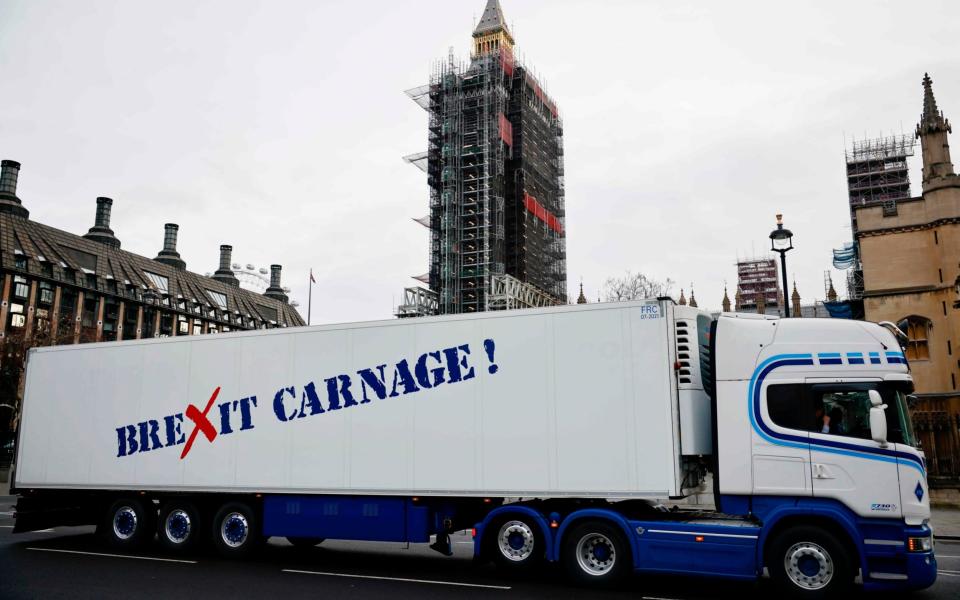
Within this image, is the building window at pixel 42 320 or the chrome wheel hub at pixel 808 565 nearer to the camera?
the chrome wheel hub at pixel 808 565

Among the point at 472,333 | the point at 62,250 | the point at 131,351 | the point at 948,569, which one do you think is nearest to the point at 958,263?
the point at 948,569

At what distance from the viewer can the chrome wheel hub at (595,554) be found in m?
10.5

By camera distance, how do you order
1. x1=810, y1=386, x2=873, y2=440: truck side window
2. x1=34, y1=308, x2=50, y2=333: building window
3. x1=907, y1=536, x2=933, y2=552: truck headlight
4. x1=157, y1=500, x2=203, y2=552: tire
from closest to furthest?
x1=907, y1=536, x2=933, y2=552: truck headlight
x1=810, y1=386, x2=873, y2=440: truck side window
x1=157, y1=500, x2=203, y2=552: tire
x1=34, y1=308, x2=50, y2=333: building window

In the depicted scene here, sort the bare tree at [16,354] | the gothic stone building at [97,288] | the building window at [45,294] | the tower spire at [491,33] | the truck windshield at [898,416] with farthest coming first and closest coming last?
the tower spire at [491,33]
the building window at [45,294]
the gothic stone building at [97,288]
the bare tree at [16,354]
the truck windshield at [898,416]

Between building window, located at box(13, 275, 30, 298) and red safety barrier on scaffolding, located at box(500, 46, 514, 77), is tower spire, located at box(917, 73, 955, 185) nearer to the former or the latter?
red safety barrier on scaffolding, located at box(500, 46, 514, 77)

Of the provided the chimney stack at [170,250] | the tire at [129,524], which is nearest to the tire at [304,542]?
the tire at [129,524]

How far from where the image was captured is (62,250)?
84062 mm

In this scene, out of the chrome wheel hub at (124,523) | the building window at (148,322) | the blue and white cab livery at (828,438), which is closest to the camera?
the blue and white cab livery at (828,438)

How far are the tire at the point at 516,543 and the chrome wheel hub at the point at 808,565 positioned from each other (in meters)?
3.54

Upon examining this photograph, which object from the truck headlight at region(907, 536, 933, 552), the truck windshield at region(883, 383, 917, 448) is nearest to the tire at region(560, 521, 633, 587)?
the truck headlight at region(907, 536, 933, 552)

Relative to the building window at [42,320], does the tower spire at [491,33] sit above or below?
above

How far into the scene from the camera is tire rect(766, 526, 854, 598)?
367 inches

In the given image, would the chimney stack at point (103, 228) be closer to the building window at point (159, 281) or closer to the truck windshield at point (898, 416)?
the building window at point (159, 281)

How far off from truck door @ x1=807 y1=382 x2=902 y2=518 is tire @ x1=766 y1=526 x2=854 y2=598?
587 millimetres
